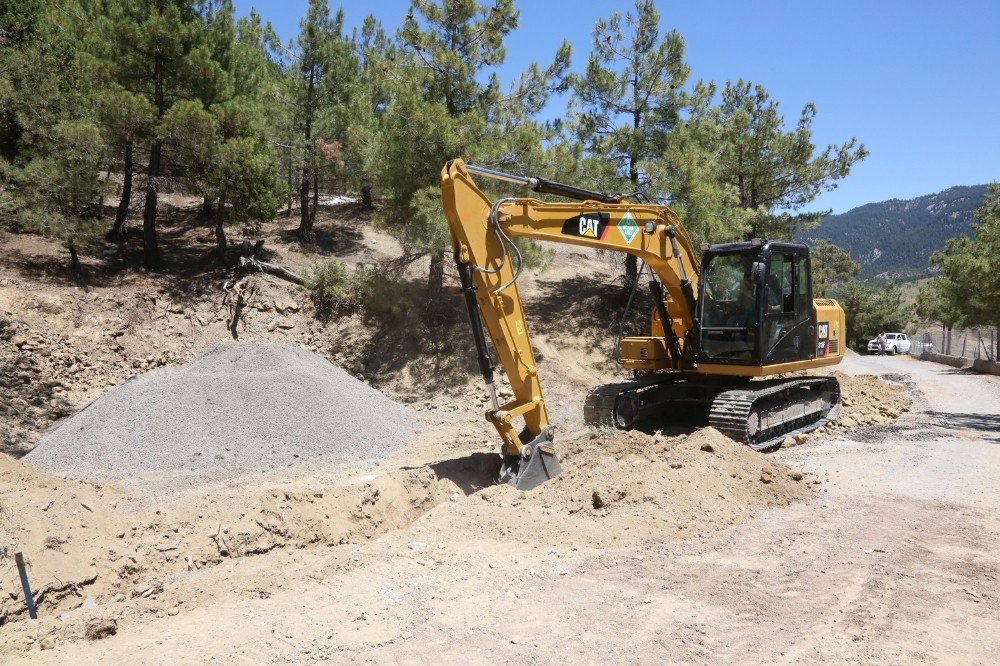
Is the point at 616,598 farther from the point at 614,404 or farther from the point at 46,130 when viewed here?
the point at 46,130

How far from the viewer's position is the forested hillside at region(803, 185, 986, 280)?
128m

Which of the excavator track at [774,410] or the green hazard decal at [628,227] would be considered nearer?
the green hazard decal at [628,227]

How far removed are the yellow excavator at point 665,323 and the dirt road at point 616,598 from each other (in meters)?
1.39

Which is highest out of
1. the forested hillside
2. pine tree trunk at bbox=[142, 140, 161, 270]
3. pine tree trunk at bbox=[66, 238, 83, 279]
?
the forested hillside

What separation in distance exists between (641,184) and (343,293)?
7256 mm

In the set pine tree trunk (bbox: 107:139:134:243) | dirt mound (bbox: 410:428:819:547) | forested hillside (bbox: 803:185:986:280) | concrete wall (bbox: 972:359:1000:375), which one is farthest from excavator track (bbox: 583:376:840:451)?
forested hillside (bbox: 803:185:986:280)

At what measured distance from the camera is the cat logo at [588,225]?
7.75 meters

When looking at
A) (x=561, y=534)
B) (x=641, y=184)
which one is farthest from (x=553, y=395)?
(x=561, y=534)

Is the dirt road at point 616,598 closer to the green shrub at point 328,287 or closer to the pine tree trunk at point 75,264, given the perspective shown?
the green shrub at point 328,287

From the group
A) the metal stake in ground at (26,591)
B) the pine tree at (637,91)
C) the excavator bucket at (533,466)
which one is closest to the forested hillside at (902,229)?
the pine tree at (637,91)

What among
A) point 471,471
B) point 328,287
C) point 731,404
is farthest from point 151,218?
point 731,404

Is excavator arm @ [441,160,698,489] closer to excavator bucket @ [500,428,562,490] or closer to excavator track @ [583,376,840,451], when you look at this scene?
excavator bucket @ [500,428,562,490]

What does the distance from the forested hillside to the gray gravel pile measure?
11270cm

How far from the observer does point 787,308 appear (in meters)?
9.41
